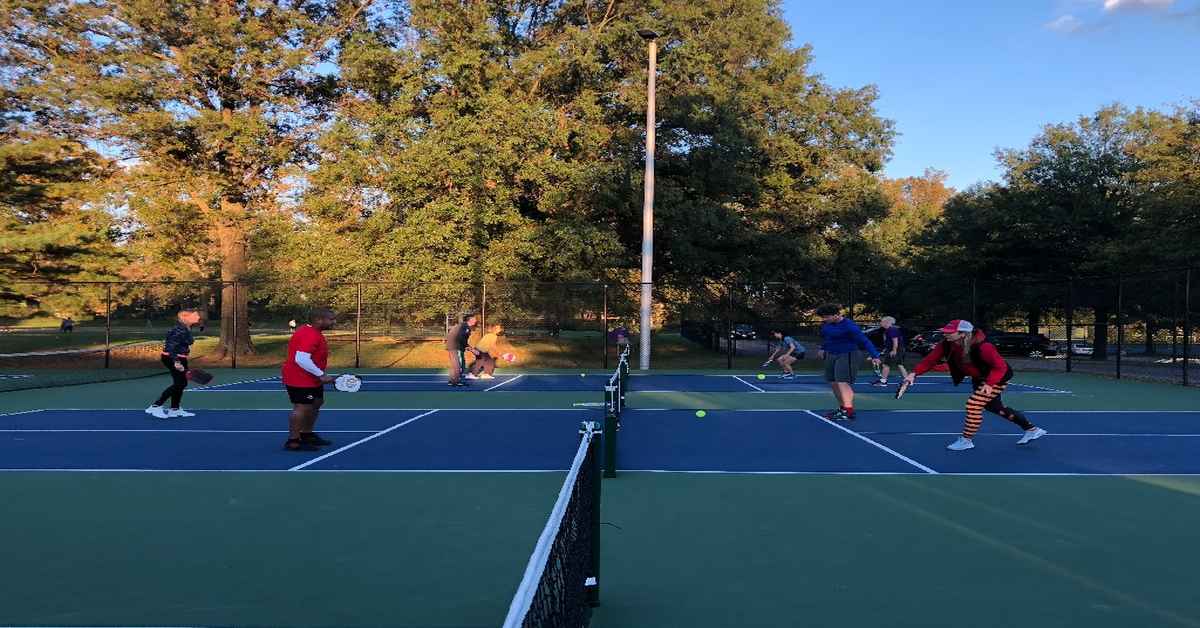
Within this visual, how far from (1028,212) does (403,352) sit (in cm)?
2705

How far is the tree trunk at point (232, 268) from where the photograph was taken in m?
28.9

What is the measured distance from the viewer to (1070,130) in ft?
125

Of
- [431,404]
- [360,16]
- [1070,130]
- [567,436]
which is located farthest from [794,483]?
[1070,130]

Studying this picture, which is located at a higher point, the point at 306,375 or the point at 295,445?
the point at 306,375

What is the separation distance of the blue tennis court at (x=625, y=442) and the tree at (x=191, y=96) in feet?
55.6

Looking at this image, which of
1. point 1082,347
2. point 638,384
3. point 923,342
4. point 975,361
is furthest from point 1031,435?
point 1082,347

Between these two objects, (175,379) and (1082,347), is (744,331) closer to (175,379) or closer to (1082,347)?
(175,379)

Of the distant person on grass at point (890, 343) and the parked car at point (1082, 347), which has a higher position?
the distant person on grass at point (890, 343)

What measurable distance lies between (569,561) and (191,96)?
30.4 m

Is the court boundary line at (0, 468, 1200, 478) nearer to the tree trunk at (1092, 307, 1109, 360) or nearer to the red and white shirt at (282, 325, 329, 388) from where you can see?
the red and white shirt at (282, 325, 329, 388)

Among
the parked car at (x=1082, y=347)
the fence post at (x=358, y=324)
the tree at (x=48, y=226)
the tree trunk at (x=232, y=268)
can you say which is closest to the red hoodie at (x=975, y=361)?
the fence post at (x=358, y=324)

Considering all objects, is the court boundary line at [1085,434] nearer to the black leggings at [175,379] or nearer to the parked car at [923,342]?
the black leggings at [175,379]

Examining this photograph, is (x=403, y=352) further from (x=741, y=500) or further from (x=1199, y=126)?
(x=1199, y=126)

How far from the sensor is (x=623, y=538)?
5668mm
